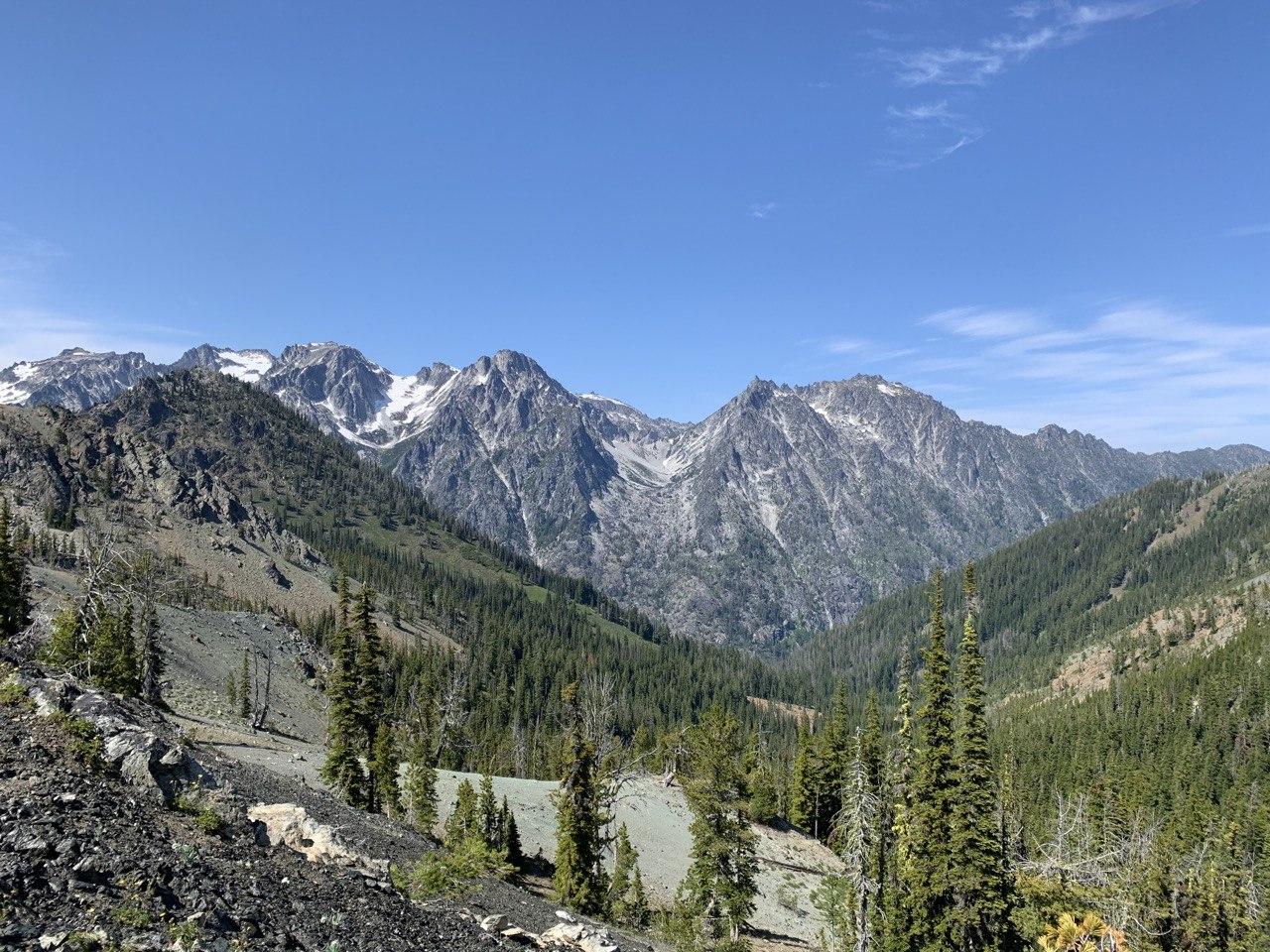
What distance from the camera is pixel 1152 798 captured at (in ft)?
358

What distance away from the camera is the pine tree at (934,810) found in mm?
32625

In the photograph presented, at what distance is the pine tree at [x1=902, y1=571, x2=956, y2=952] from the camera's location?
107 feet

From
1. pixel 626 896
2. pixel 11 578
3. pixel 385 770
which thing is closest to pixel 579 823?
pixel 626 896

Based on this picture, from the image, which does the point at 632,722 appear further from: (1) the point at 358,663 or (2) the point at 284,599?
(1) the point at 358,663

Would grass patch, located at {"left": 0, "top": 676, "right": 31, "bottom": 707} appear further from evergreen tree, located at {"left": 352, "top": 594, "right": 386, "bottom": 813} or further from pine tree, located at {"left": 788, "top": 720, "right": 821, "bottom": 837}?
pine tree, located at {"left": 788, "top": 720, "right": 821, "bottom": 837}

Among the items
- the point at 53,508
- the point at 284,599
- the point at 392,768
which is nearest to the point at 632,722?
the point at 284,599

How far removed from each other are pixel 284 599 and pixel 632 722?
313ft

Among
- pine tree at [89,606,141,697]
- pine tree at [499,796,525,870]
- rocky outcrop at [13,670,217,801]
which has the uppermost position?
rocky outcrop at [13,670,217,801]

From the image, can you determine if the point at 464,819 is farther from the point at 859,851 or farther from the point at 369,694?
the point at 859,851

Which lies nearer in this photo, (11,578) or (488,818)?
(488,818)

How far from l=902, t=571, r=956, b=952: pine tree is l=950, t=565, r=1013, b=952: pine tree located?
0.49 metres

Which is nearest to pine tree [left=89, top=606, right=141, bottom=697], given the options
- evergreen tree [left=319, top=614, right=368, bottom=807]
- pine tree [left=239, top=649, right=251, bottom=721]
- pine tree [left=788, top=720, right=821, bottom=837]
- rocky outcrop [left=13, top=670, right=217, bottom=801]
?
evergreen tree [left=319, top=614, right=368, bottom=807]

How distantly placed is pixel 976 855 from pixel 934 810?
233 centimetres

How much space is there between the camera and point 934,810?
32938 millimetres
